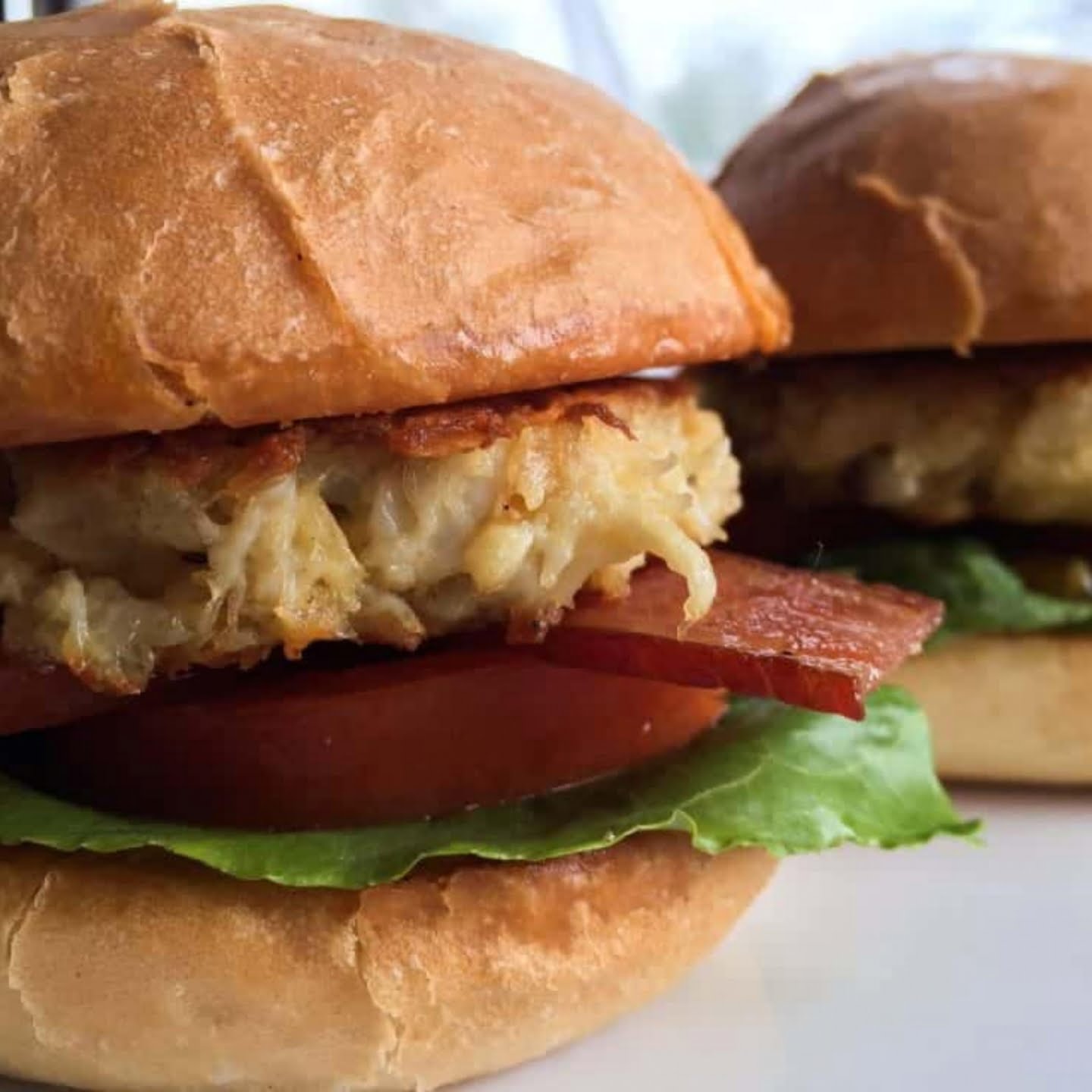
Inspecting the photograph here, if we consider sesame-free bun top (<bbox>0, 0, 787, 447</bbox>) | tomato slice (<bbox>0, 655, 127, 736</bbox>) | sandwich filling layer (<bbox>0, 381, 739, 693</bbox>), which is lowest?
tomato slice (<bbox>0, 655, 127, 736</bbox>)

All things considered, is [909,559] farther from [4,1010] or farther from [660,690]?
[4,1010]

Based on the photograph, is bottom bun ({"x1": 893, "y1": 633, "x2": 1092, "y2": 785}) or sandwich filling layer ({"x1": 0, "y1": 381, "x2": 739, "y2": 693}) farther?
bottom bun ({"x1": 893, "y1": 633, "x2": 1092, "y2": 785})

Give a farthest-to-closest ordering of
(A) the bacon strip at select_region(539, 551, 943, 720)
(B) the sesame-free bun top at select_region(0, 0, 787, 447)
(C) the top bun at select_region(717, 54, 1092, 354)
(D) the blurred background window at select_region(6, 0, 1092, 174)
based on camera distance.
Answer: (D) the blurred background window at select_region(6, 0, 1092, 174) → (C) the top bun at select_region(717, 54, 1092, 354) → (A) the bacon strip at select_region(539, 551, 943, 720) → (B) the sesame-free bun top at select_region(0, 0, 787, 447)

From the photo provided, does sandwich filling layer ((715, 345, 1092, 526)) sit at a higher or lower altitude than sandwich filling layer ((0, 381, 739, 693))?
lower

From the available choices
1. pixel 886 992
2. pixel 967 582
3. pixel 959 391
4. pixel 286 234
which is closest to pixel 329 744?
pixel 286 234

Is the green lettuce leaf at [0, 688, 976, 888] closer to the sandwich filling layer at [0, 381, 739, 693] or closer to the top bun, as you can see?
the sandwich filling layer at [0, 381, 739, 693]

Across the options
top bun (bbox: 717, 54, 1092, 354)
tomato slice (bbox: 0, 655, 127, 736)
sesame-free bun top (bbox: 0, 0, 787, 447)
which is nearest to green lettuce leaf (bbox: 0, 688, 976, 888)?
tomato slice (bbox: 0, 655, 127, 736)

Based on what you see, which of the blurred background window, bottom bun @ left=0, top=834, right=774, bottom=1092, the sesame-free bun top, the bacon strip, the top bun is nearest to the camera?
the sesame-free bun top

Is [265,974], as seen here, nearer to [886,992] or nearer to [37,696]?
[37,696]
